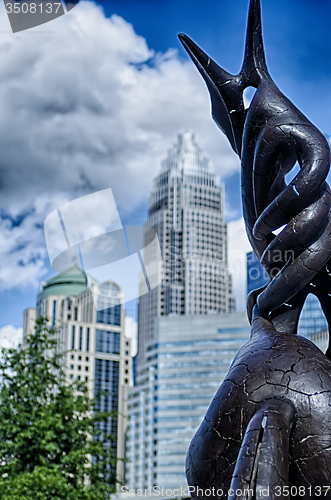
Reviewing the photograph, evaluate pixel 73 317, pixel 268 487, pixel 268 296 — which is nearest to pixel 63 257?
pixel 268 296

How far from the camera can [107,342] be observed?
136 m

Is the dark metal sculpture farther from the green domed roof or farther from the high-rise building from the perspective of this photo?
the green domed roof

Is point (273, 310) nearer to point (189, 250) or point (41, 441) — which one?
point (41, 441)

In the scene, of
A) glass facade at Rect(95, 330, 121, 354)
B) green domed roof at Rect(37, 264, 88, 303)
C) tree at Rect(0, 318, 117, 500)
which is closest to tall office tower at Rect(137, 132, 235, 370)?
glass facade at Rect(95, 330, 121, 354)

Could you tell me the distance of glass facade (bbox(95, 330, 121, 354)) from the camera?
441 feet

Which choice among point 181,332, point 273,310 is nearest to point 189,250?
point 181,332

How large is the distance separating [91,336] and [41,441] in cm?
11715

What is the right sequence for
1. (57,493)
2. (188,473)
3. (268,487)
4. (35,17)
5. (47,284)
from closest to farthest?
(268,487)
(188,473)
(35,17)
(57,493)
(47,284)

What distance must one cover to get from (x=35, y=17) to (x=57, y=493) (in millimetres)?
12264

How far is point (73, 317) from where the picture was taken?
136 m

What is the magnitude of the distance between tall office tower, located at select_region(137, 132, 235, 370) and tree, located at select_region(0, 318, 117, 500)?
122561mm

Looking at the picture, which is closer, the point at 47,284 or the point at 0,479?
the point at 0,479

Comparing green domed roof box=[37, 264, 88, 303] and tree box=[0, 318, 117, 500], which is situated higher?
green domed roof box=[37, 264, 88, 303]

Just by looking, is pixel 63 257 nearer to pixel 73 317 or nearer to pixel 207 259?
pixel 73 317
